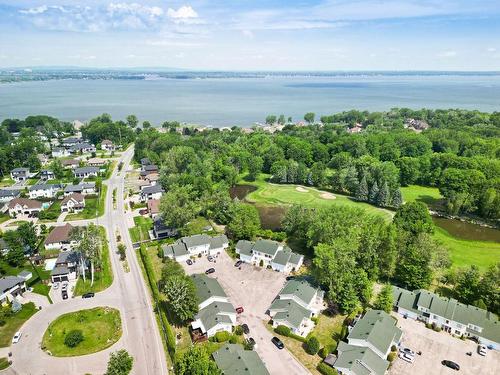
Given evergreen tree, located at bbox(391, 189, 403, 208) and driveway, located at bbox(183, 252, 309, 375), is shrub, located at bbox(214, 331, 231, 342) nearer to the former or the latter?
driveway, located at bbox(183, 252, 309, 375)

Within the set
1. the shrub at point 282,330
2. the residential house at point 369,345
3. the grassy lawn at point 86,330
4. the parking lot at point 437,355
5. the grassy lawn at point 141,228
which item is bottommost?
the parking lot at point 437,355

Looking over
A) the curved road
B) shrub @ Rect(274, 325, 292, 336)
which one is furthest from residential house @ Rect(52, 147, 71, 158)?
shrub @ Rect(274, 325, 292, 336)

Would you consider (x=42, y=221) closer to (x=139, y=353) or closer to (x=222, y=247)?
(x=222, y=247)

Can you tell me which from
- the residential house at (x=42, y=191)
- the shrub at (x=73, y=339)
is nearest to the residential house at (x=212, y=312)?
the shrub at (x=73, y=339)

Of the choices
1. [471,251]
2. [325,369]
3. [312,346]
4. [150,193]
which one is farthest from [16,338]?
[471,251]

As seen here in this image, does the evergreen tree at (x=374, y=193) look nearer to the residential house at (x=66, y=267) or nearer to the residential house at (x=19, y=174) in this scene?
the residential house at (x=66, y=267)

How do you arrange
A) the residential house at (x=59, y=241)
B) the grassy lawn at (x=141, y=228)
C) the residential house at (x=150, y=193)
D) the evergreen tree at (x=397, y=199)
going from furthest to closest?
1. the residential house at (x=150, y=193)
2. the evergreen tree at (x=397, y=199)
3. the grassy lawn at (x=141, y=228)
4. the residential house at (x=59, y=241)
